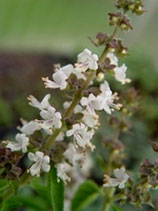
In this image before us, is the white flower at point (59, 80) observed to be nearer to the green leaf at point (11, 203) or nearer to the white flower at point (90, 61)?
Result: the white flower at point (90, 61)

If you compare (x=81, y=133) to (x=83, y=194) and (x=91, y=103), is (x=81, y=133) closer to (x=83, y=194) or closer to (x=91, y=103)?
(x=91, y=103)

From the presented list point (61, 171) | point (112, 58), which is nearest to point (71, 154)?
point (61, 171)

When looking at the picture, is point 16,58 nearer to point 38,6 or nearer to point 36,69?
point 36,69

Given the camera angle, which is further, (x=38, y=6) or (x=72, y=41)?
(x=72, y=41)

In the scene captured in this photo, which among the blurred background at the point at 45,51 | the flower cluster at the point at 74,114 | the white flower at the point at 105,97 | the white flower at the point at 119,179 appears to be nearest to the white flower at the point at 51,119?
the flower cluster at the point at 74,114

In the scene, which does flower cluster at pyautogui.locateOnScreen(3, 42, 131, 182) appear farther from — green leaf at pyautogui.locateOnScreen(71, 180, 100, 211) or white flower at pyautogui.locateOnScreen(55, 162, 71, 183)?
green leaf at pyautogui.locateOnScreen(71, 180, 100, 211)

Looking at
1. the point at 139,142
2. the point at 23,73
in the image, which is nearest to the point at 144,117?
the point at 139,142

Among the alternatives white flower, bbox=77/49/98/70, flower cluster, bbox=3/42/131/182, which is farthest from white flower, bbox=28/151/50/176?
white flower, bbox=77/49/98/70
